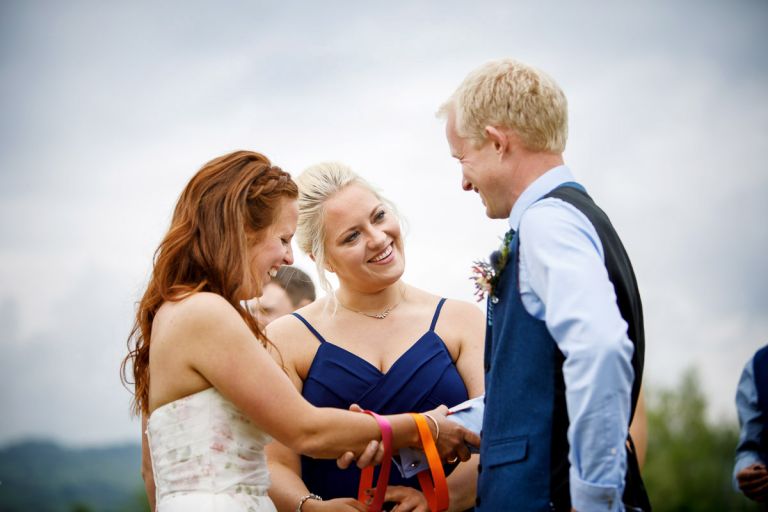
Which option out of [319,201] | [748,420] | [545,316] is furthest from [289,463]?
[748,420]

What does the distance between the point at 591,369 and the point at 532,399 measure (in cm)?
40

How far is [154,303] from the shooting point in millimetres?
3311

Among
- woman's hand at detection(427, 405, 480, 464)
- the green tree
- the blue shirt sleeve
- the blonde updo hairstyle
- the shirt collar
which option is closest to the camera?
the blue shirt sleeve

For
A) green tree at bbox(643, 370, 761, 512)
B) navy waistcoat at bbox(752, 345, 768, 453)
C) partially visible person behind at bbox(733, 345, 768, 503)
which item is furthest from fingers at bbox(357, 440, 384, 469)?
green tree at bbox(643, 370, 761, 512)

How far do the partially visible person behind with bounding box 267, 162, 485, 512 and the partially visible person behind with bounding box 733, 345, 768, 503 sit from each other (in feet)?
7.96

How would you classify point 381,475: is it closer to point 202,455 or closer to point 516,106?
point 202,455

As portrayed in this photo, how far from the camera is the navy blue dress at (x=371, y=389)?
4336mm

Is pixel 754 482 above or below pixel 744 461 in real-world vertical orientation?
below

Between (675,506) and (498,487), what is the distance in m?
45.6

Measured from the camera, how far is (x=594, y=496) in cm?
251

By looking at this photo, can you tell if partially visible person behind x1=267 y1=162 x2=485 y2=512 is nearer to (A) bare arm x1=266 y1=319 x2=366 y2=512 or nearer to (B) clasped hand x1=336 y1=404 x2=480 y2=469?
(A) bare arm x1=266 y1=319 x2=366 y2=512

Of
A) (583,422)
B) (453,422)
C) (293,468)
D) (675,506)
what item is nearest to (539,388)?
(583,422)

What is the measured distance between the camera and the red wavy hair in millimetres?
3332

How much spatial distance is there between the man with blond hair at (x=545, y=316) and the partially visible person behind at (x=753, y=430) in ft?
10.1
